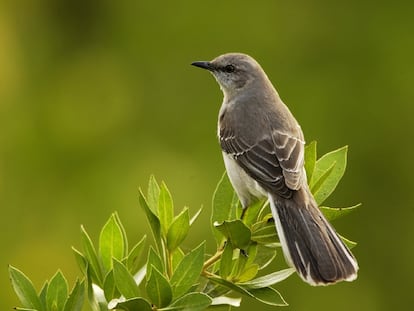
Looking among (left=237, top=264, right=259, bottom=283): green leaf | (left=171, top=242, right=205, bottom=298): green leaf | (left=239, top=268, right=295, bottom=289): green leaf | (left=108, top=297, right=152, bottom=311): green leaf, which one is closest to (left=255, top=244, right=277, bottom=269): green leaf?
(left=237, top=264, right=259, bottom=283): green leaf

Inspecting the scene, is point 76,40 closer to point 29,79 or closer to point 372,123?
point 29,79

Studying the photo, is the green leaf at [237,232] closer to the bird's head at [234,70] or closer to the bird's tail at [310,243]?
the bird's tail at [310,243]

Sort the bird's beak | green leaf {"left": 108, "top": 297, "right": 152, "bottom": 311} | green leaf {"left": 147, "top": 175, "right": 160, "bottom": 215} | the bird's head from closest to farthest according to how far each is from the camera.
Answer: green leaf {"left": 108, "top": 297, "right": 152, "bottom": 311}
green leaf {"left": 147, "top": 175, "right": 160, "bottom": 215}
the bird's beak
the bird's head

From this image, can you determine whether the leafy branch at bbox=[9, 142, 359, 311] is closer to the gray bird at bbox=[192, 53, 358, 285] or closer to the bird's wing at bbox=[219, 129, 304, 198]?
the gray bird at bbox=[192, 53, 358, 285]

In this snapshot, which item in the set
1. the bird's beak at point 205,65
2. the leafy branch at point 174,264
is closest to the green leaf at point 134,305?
the leafy branch at point 174,264

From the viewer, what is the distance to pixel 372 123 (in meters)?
8.38

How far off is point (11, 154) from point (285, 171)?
155 inches

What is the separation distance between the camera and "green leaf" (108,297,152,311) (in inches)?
119

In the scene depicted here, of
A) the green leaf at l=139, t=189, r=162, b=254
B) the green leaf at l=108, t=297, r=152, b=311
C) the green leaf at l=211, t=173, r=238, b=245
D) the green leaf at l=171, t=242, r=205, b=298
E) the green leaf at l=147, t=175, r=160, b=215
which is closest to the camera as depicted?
the green leaf at l=108, t=297, r=152, b=311

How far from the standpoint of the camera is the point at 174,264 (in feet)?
11.9

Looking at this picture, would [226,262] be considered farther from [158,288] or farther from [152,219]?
[158,288]

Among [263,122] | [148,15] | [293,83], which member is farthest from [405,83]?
[263,122]

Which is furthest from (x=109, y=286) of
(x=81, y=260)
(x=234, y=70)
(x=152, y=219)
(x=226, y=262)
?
(x=234, y=70)

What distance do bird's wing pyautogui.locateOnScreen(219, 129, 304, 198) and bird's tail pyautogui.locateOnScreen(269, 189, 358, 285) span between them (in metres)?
0.13
